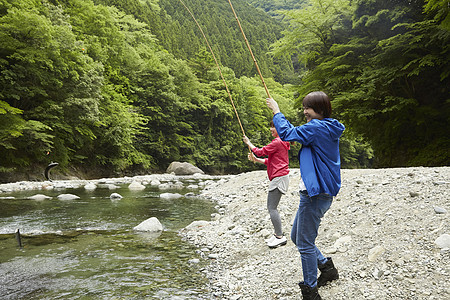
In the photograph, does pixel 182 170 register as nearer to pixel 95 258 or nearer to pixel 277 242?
pixel 95 258

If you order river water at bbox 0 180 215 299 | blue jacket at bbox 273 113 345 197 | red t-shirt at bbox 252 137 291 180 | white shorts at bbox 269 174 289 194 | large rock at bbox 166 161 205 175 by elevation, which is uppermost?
blue jacket at bbox 273 113 345 197

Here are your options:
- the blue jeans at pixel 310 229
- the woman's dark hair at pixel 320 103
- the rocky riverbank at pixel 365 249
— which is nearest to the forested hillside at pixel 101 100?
the rocky riverbank at pixel 365 249

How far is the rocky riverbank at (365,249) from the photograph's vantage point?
2.69m

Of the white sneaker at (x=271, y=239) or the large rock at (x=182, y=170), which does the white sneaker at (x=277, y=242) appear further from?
the large rock at (x=182, y=170)

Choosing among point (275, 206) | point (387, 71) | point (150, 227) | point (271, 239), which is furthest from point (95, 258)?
point (387, 71)

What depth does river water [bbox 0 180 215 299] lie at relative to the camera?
3.36m

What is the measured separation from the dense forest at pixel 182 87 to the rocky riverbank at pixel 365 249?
501cm

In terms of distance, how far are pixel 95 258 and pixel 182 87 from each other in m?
34.9

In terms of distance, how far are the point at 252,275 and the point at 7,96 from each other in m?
17.7

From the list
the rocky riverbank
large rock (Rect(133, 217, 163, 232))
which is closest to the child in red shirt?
the rocky riverbank

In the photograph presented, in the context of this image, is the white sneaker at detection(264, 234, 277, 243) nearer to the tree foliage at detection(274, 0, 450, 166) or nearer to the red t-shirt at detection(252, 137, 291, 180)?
the red t-shirt at detection(252, 137, 291, 180)

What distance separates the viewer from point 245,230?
18.1 feet

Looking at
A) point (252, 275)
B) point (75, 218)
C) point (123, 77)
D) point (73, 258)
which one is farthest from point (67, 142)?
point (252, 275)

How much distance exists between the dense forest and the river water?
24.7 feet
